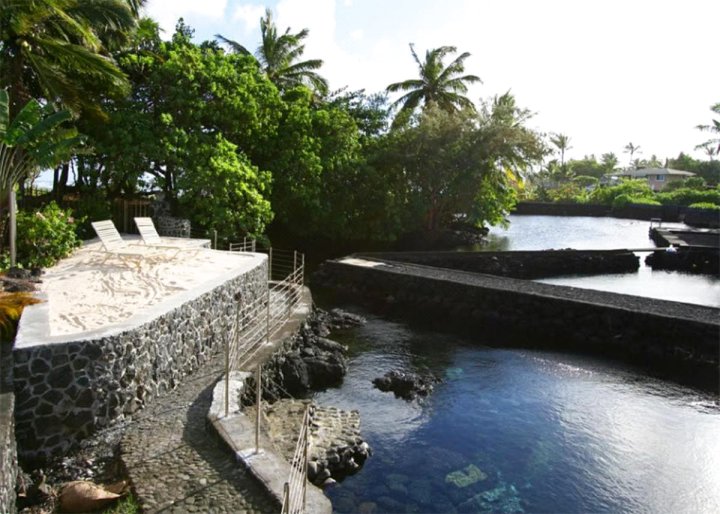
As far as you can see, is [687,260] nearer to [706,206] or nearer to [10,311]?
[706,206]

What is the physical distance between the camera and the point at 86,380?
7441mm

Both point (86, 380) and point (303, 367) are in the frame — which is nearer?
point (86, 380)

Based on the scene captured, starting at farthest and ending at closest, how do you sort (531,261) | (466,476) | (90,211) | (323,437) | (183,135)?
1. (531,261)
2. (183,135)
3. (90,211)
4. (323,437)
5. (466,476)

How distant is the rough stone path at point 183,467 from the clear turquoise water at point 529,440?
2001 millimetres

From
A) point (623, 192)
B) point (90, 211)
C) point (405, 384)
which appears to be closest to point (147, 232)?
point (90, 211)

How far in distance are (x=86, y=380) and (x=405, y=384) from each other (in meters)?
6.46

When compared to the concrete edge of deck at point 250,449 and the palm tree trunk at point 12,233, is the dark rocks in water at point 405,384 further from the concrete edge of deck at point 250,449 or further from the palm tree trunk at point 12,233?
the palm tree trunk at point 12,233

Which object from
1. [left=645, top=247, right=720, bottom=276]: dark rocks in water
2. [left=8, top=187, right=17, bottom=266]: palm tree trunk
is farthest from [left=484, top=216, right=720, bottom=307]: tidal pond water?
[left=8, top=187, right=17, bottom=266]: palm tree trunk

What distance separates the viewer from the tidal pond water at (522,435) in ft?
26.9

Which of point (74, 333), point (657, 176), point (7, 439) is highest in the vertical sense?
point (657, 176)

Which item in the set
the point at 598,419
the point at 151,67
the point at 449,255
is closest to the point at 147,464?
the point at 598,419

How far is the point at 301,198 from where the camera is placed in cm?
2616

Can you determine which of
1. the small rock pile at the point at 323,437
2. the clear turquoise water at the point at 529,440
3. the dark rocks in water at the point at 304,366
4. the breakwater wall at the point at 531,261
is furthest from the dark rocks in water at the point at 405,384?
the breakwater wall at the point at 531,261

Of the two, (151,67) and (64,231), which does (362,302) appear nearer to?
(64,231)
